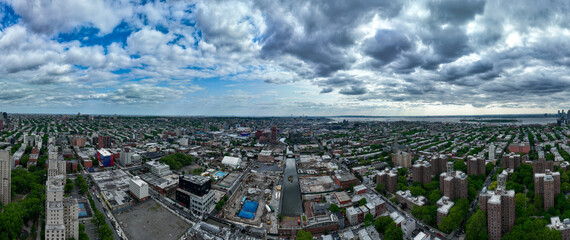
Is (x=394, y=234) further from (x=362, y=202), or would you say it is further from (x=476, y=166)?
(x=476, y=166)

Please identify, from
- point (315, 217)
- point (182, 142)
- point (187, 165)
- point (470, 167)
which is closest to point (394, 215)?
point (315, 217)

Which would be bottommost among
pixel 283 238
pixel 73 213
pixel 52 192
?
pixel 283 238

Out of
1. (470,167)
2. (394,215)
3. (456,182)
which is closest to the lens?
(394,215)

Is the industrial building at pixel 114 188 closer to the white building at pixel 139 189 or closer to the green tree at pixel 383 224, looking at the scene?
the white building at pixel 139 189

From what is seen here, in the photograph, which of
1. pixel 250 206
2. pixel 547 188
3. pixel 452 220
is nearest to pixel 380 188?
pixel 452 220

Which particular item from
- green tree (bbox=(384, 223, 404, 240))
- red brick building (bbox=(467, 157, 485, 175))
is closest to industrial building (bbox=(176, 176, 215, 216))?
green tree (bbox=(384, 223, 404, 240))

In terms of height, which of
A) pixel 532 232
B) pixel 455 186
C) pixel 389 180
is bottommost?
pixel 532 232

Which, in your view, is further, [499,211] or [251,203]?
[251,203]

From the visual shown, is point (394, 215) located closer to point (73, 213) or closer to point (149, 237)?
point (149, 237)
